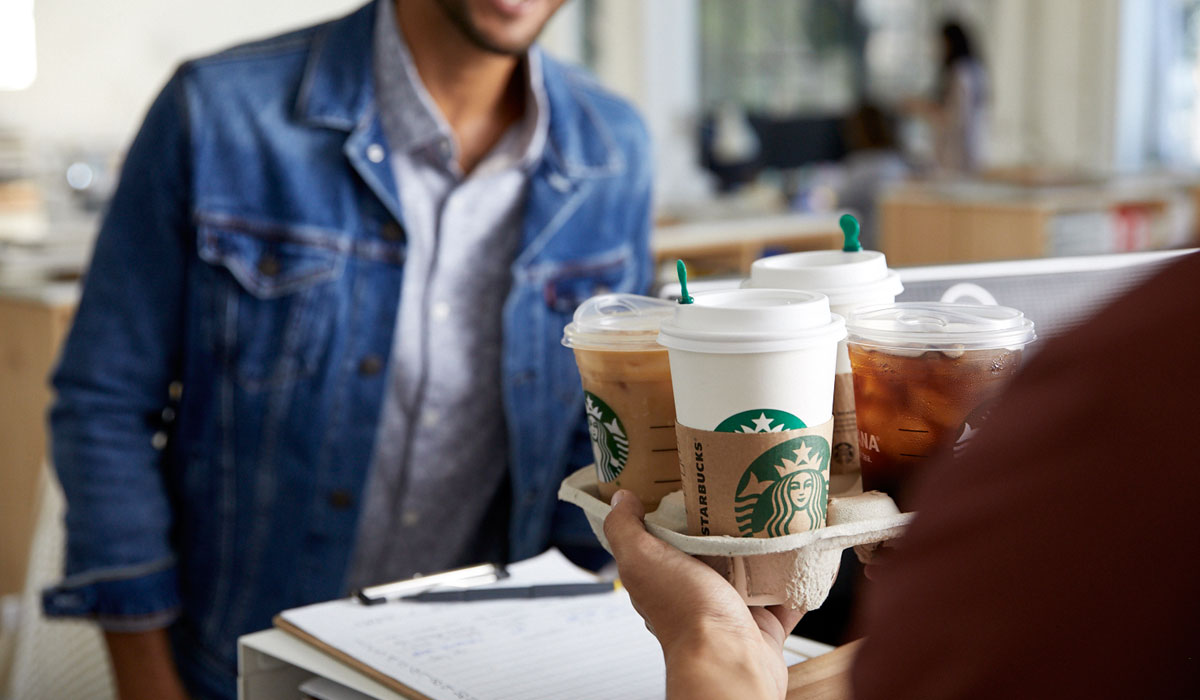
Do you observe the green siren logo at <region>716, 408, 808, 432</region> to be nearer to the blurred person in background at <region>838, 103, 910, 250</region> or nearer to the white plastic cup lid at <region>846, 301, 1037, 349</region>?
the white plastic cup lid at <region>846, 301, 1037, 349</region>

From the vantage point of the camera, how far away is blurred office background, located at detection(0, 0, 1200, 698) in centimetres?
339

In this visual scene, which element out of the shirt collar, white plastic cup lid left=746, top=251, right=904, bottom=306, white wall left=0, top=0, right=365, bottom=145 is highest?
white wall left=0, top=0, right=365, bottom=145

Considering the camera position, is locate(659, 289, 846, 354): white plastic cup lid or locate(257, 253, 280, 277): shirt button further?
locate(257, 253, 280, 277): shirt button

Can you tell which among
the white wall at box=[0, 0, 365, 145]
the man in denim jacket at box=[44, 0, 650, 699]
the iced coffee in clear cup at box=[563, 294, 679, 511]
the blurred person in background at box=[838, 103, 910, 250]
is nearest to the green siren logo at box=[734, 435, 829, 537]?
the iced coffee in clear cup at box=[563, 294, 679, 511]

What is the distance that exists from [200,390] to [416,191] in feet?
1.22

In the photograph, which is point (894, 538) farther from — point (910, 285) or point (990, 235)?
point (990, 235)

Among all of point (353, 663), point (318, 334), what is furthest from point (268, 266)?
point (353, 663)

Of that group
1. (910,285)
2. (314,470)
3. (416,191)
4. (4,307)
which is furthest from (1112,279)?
(4,307)

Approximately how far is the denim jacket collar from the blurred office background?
4.58 feet

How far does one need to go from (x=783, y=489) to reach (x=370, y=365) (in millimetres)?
789

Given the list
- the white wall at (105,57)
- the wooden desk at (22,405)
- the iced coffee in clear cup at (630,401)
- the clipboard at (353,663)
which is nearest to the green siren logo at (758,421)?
the iced coffee in clear cup at (630,401)

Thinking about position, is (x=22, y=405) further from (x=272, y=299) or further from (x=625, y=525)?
(x=625, y=525)

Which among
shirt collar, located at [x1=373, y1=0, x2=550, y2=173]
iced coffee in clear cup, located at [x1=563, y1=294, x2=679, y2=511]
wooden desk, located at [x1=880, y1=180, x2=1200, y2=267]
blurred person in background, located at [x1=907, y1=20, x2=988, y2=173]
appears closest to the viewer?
iced coffee in clear cup, located at [x1=563, y1=294, x2=679, y2=511]

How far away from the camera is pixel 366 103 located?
142 cm
